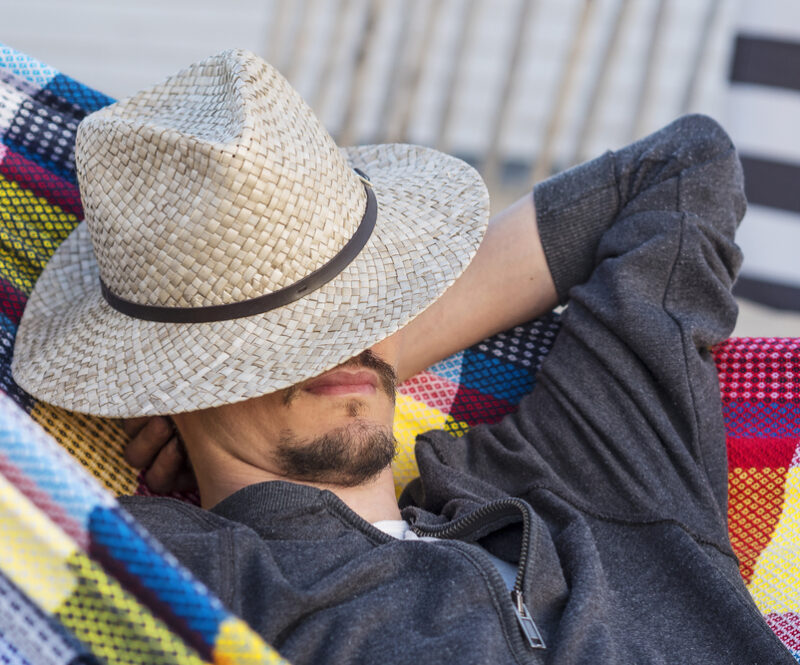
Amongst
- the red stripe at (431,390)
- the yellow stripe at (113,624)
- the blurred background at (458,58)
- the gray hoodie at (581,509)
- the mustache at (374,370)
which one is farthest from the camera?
the blurred background at (458,58)

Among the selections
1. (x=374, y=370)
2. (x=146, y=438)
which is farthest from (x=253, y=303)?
(x=146, y=438)

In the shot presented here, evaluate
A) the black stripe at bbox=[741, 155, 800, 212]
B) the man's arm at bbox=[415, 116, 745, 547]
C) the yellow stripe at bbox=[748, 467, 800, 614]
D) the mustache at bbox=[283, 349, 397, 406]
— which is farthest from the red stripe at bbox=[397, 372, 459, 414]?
the black stripe at bbox=[741, 155, 800, 212]

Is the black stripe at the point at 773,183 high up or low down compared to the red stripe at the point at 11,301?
up

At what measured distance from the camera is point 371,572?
1.43 m

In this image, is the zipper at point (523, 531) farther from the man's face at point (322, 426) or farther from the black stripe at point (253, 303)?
the black stripe at point (253, 303)

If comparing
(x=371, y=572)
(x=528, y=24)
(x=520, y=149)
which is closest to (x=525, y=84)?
(x=520, y=149)

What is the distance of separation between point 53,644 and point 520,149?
620cm

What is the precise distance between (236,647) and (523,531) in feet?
2.28

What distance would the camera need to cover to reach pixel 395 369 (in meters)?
1.70

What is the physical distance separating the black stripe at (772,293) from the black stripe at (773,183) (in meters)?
0.33

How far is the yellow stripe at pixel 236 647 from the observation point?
3.07 ft

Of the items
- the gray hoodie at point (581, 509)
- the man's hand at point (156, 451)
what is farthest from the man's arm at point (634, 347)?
the man's hand at point (156, 451)

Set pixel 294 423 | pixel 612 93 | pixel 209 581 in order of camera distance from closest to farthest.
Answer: pixel 209 581 < pixel 294 423 < pixel 612 93

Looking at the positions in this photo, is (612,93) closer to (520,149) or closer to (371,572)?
(520,149)
